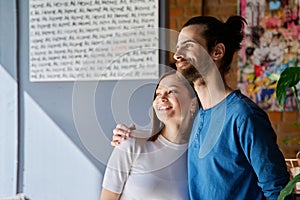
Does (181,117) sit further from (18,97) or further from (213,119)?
(18,97)

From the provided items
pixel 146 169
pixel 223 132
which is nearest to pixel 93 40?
pixel 146 169

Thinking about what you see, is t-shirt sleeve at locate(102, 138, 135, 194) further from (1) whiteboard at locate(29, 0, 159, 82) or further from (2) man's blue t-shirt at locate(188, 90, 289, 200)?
(1) whiteboard at locate(29, 0, 159, 82)

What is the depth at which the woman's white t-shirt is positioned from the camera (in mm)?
1376

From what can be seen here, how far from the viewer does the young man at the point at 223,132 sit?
1.10 meters

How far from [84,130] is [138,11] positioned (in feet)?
2.05

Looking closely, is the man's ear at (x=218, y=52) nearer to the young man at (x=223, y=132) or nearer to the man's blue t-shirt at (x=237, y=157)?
the young man at (x=223, y=132)

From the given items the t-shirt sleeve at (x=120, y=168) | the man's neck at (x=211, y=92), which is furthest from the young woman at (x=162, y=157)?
the man's neck at (x=211, y=92)

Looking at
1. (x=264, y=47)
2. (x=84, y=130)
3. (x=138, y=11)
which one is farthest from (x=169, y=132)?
(x=264, y=47)

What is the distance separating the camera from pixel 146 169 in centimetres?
A: 140

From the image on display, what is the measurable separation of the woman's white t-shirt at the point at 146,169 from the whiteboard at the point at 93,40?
79 centimetres

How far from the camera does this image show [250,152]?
111 centimetres

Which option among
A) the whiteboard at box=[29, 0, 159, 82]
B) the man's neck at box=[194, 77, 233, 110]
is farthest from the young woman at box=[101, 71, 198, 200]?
the whiteboard at box=[29, 0, 159, 82]

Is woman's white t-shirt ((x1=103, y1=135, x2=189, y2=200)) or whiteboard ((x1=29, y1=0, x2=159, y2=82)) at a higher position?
whiteboard ((x1=29, y1=0, x2=159, y2=82))

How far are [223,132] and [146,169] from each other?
328 millimetres
